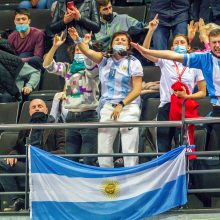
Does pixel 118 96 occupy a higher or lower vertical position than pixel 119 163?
higher

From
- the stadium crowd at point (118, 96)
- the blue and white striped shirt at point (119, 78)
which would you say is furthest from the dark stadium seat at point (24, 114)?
the blue and white striped shirt at point (119, 78)

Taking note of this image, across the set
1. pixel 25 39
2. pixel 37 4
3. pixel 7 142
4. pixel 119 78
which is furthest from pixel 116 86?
pixel 37 4

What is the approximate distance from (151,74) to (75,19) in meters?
1.08

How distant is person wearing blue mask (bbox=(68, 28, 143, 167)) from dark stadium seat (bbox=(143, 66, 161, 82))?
143 centimetres

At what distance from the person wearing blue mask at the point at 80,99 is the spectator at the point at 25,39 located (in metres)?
1.73

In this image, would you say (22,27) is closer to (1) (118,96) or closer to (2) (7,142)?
(2) (7,142)

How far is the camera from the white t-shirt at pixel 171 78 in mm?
10461

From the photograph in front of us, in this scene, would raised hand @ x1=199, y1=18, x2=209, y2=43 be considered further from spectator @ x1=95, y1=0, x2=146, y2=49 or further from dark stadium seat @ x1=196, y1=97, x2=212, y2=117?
spectator @ x1=95, y1=0, x2=146, y2=49

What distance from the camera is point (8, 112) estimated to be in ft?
38.5

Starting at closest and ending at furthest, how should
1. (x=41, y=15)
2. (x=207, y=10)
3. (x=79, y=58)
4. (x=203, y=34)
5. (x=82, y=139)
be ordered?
(x=82, y=139)
(x=79, y=58)
(x=203, y=34)
(x=207, y=10)
(x=41, y=15)

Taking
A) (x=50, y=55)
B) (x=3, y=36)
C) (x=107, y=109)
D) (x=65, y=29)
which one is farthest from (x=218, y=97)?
(x=3, y=36)

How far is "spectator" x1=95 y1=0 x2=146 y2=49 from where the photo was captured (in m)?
12.5

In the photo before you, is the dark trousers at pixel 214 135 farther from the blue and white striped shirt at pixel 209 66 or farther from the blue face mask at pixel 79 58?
the blue face mask at pixel 79 58

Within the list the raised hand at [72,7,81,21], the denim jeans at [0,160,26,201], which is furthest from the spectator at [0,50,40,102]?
the denim jeans at [0,160,26,201]
